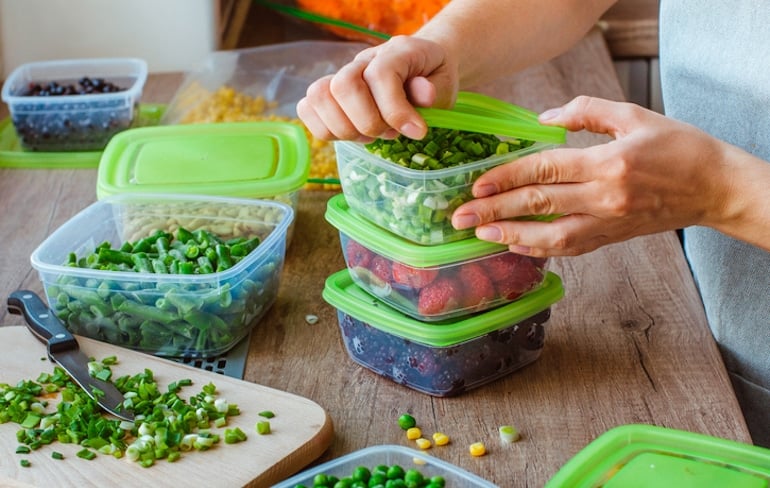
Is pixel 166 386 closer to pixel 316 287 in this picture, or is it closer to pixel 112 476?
pixel 112 476

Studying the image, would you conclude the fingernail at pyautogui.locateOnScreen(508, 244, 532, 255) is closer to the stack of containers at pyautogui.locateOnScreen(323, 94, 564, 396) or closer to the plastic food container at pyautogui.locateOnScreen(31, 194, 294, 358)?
the stack of containers at pyautogui.locateOnScreen(323, 94, 564, 396)

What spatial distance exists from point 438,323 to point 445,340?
1.0 inches

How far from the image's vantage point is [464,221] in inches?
43.9

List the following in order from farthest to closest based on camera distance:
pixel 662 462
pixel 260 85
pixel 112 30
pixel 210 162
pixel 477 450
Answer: pixel 112 30
pixel 260 85
pixel 210 162
pixel 477 450
pixel 662 462

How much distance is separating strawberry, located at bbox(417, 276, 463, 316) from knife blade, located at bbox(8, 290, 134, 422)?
36cm

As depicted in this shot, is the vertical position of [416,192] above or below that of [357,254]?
above

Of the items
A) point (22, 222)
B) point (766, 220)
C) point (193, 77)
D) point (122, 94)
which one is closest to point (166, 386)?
point (22, 222)

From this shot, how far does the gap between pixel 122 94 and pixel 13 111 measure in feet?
0.67

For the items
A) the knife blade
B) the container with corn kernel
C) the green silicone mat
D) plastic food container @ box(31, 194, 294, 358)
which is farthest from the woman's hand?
the green silicone mat

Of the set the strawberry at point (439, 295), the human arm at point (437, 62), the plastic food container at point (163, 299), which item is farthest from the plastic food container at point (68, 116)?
the strawberry at point (439, 295)

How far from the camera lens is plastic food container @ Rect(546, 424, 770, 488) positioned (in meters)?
0.93

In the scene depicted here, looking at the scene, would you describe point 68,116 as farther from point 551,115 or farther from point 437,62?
point 551,115

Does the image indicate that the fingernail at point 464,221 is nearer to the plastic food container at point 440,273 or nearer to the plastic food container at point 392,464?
the plastic food container at point 440,273

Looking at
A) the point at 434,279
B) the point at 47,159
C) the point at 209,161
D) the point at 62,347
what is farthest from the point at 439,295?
the point at 47,159
